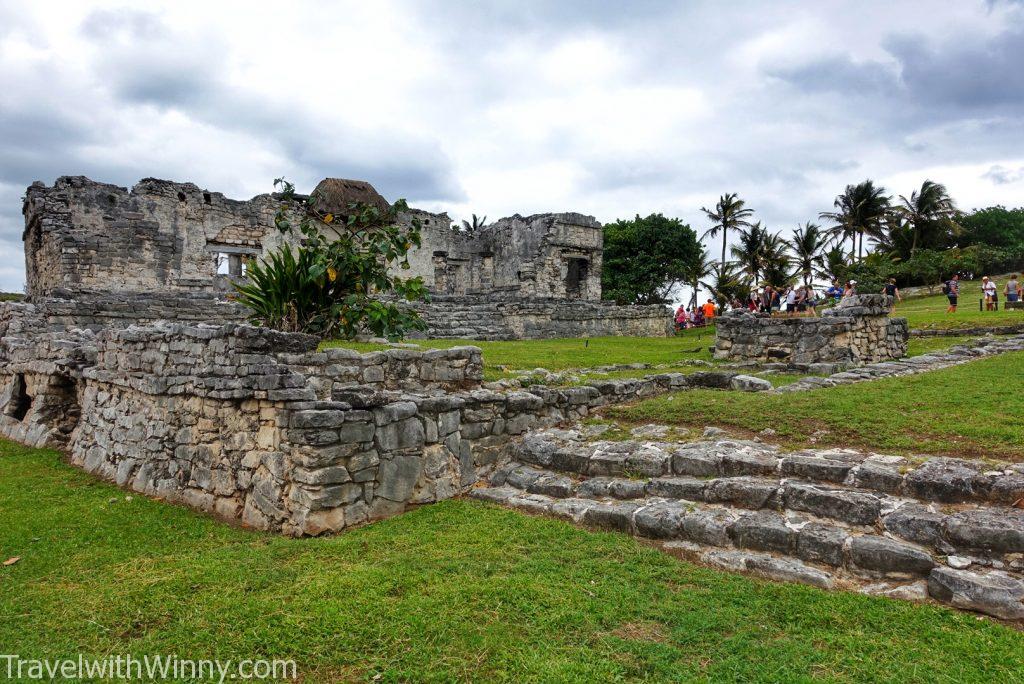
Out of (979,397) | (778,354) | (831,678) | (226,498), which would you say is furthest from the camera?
(778,354)

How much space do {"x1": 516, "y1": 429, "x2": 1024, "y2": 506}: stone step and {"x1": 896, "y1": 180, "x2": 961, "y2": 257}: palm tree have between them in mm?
40799

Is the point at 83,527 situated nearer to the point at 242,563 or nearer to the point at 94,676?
the point at 242,563

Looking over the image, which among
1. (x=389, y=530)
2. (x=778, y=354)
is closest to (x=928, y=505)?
(x=389, y=530)

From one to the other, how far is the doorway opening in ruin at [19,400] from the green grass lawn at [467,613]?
20.0 ft

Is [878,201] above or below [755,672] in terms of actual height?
above

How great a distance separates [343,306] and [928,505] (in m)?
7.29

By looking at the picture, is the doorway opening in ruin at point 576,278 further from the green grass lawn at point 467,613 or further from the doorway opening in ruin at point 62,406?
the green grass lawn at point 467,613

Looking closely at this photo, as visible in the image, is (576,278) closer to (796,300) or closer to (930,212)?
(796,300)

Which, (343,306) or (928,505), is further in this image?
(343,306)

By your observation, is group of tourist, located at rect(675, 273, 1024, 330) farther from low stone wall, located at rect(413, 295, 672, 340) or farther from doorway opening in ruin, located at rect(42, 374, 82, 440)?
doorway opening in ruin, located at rect(42, 374, 82, 440)

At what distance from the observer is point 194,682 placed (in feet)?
10.5

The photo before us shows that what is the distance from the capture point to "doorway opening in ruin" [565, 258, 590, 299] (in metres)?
28.2

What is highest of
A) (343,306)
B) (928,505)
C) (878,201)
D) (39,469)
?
(878,201)

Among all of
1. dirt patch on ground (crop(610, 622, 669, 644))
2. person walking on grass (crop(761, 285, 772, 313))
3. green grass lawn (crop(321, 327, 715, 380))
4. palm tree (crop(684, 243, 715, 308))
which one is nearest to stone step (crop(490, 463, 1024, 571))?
dirt patch on ground (crop(610, 622, 669, 644))
